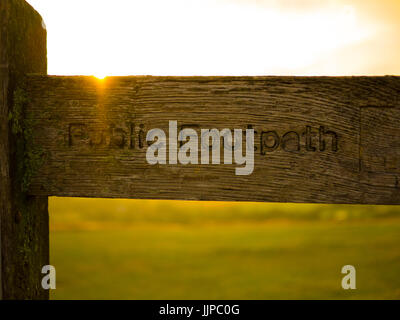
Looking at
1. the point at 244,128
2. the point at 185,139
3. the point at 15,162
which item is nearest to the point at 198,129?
the point at 185,139

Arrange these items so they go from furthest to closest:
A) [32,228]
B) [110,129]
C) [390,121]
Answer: [32,228] < [110,129] < [390,121]

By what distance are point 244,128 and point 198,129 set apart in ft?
0.58

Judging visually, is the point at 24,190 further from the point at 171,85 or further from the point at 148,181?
the point at 171,85

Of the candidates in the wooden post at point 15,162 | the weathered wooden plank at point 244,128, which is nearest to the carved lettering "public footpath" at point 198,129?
the weathered wooden plank at point 244,128

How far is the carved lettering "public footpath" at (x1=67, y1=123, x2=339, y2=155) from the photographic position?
1.47m

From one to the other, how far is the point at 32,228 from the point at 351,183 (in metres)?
1.35

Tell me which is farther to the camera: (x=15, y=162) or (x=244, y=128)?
(x=15, y=162)

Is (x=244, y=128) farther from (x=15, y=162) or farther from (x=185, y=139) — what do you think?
(x=15, y=162)

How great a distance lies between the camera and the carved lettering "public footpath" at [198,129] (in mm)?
1475

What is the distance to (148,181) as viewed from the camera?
1544 mm

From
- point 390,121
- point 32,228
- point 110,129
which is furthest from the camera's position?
point 32,228

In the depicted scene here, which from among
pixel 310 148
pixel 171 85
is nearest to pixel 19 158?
pixel 171 85

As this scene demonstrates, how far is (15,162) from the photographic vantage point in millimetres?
1604

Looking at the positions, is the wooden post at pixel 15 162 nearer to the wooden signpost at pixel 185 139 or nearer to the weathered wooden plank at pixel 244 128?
the wooden signpost at pixel 185 139
